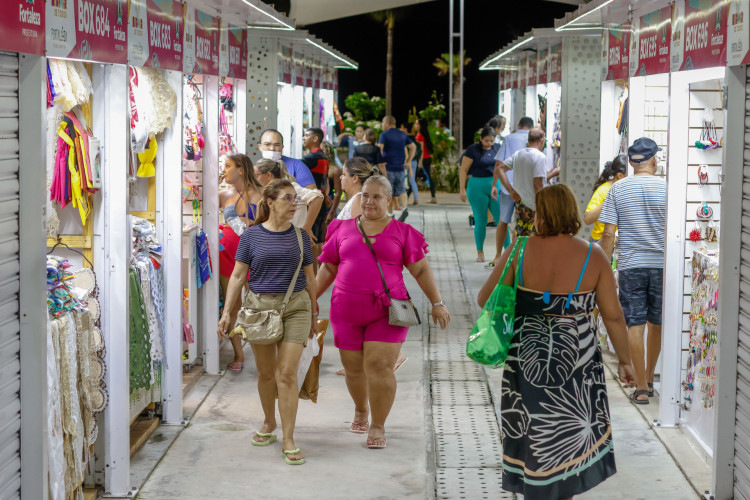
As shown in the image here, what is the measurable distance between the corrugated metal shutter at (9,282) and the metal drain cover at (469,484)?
89.1 inches

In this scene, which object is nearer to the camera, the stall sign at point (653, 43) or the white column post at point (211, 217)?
the stall sign at point (653, 43)

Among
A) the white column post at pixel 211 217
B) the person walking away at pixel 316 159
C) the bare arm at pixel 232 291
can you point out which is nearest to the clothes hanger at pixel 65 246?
the bare arm at pixel 232 291

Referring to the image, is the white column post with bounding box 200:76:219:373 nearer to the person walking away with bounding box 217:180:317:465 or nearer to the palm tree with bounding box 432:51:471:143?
the person walking away with bounding box 217:180:317:465

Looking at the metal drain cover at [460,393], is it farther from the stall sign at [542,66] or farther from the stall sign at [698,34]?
the stall sign at [542,66]

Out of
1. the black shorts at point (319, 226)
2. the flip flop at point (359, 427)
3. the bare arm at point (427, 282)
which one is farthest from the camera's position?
the black shorts at point (319, 226)

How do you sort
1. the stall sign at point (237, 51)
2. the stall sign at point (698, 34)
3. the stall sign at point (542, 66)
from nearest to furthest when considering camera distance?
the stall sign at point (698, 34) → the stall sign at point (237, 51) → the stall sign at point (542, 66)

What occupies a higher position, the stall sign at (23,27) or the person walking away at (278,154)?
the stall sign at (23,27)

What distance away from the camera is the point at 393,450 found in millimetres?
6195

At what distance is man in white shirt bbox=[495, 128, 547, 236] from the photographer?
1048cm

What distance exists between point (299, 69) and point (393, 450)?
33.8ft

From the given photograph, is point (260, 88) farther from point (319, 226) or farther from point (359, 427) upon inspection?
point (359, 427)

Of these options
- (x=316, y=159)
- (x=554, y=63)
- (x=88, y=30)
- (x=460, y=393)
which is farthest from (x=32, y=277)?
(x=554, y=63)

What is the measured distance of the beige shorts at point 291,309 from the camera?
19.5ft

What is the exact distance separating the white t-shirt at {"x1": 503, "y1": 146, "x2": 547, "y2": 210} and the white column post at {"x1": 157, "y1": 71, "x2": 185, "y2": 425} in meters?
4.73
